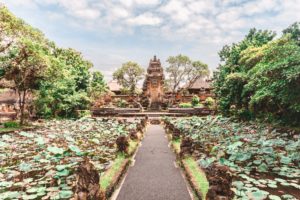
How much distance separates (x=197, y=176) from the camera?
6.38 metres

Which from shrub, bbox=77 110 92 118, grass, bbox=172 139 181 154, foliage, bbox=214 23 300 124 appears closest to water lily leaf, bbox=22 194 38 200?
grass, bbox=172 139 181 154

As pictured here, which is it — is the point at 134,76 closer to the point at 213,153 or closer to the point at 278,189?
the point at 213,153

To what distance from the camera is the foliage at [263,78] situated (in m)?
7.54

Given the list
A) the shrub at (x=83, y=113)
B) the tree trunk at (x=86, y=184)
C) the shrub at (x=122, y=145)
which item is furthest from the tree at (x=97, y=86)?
the tree trunk at (x=86, y=184)

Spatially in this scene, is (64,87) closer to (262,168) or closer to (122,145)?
(122,145)

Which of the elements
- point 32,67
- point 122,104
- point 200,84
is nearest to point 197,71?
point 200,84

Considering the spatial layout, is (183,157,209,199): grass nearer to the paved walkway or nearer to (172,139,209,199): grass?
(172,139,209,199): grass

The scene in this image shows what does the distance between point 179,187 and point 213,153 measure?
3116 millimetres

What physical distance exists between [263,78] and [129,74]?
42.0 metres

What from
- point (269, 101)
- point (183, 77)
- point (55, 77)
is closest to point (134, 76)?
point (183, 77)

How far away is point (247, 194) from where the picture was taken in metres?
4.94

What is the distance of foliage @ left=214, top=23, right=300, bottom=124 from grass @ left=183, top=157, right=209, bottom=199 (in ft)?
10.6

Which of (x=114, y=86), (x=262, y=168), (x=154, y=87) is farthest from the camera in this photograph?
(x=114, y=86)

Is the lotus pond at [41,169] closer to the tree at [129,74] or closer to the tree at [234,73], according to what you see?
the tree at [234,73]
